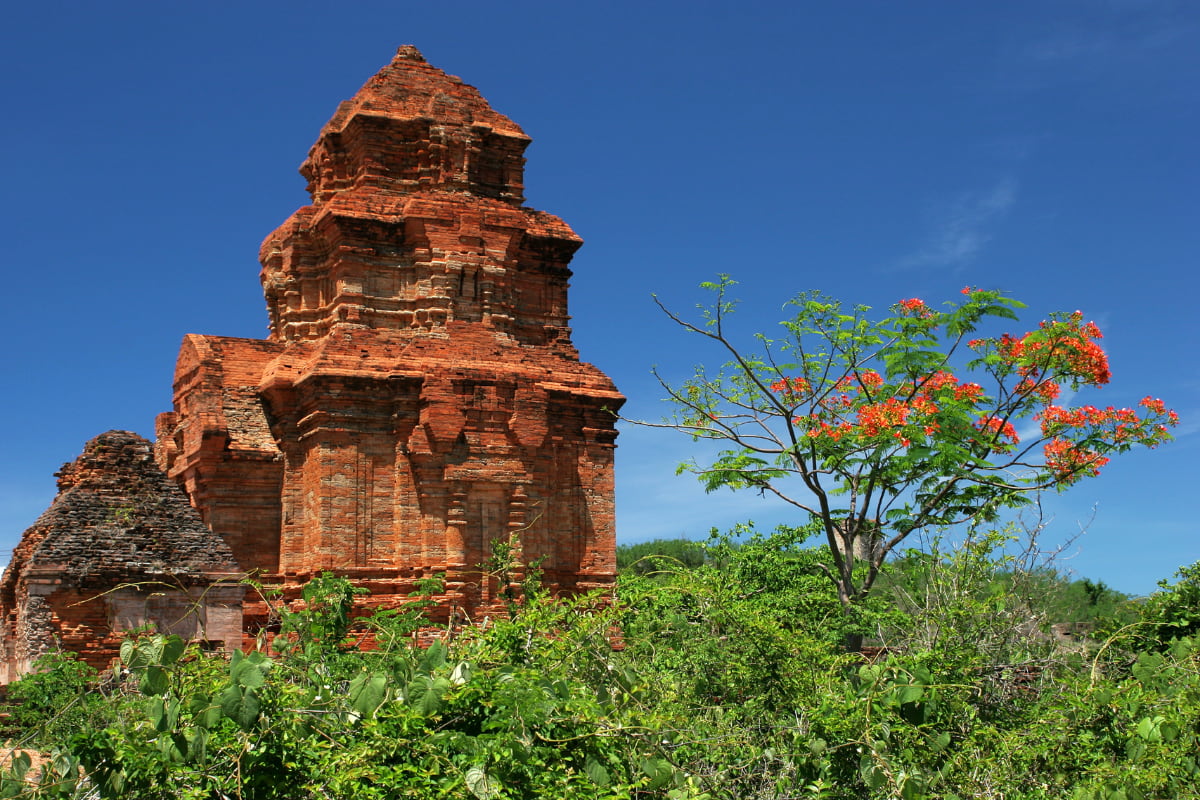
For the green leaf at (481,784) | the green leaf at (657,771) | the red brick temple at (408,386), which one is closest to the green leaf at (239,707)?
the green leaf at (481,784)

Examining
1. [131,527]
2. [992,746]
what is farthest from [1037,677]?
[131,527]

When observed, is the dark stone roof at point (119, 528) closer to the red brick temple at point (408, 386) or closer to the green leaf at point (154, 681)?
the red brick temple at point (408, 386)

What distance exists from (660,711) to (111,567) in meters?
9.22

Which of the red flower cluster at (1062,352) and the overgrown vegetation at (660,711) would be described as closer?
the overgrown vegetation at (660,711)

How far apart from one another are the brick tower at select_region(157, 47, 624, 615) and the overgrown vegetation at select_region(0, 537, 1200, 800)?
176 inches

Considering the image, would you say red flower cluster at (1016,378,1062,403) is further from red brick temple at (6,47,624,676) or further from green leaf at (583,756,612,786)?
green leaf at (583,756,612,786)

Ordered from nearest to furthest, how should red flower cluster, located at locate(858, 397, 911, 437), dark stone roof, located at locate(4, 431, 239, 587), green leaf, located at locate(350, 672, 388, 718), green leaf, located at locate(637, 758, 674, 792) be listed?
1. green leaf, located at locate(350, 672, 388, 718)
2. green leaf, located at locate(637, 758, 674, 792)
3. dark stone roof, located at locate(4, 431, 239, 587)
4. red flower cluster, located at locate(858, 397, 911, 437)

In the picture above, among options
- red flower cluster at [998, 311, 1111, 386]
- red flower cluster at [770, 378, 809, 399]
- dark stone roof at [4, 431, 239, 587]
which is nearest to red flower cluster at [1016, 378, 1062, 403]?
red flower cluster at [998, 311, 1111, 386]

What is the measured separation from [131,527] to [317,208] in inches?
268

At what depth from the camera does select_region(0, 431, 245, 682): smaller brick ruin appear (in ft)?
50.5

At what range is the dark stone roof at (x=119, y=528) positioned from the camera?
616 inches

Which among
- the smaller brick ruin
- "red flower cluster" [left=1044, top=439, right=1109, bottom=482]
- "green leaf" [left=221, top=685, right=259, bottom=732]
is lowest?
"green leaf" [left=221, top=685, right=259, bottom=732]

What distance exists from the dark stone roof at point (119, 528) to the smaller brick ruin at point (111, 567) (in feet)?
0.04

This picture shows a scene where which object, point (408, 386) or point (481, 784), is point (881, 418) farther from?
point (481, 784)
